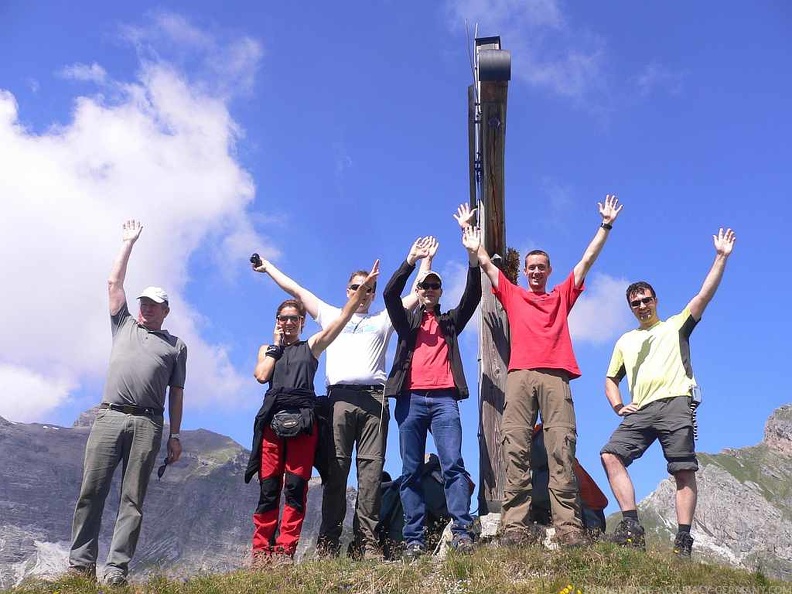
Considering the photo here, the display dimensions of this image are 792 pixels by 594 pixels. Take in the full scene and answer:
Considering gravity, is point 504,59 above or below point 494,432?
above

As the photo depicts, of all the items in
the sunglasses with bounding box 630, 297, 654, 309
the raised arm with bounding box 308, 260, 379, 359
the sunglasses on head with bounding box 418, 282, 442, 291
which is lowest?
the raised arm with bounding box 308, 260, 379, 359

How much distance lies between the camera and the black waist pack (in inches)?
257

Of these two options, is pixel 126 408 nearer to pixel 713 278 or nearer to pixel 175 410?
pixel 175 410

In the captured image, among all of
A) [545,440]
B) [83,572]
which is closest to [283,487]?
[83,572]

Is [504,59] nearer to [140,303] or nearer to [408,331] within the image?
[408,331]

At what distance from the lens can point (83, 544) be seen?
6.50 m

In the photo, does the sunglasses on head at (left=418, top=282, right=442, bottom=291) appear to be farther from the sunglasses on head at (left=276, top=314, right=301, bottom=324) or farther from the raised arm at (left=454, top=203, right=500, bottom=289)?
the sunglasses on head at (left=276, top=314, right=301, bottom=324)

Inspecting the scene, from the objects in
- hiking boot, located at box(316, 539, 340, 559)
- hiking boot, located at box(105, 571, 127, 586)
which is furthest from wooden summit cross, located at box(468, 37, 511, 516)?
hiking boot, located at box(105, 571, 127, 586)

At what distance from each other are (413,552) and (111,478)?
3.02 m

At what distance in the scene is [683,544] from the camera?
6.53 m

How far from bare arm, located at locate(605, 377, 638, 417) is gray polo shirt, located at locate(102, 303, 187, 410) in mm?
4691

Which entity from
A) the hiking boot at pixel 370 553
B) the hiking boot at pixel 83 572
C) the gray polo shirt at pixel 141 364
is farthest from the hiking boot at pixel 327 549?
the gray polo shirt at pixel 141 364

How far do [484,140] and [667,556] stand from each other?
5477 millimetres

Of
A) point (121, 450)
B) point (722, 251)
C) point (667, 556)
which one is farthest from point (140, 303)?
point (722, 251)
